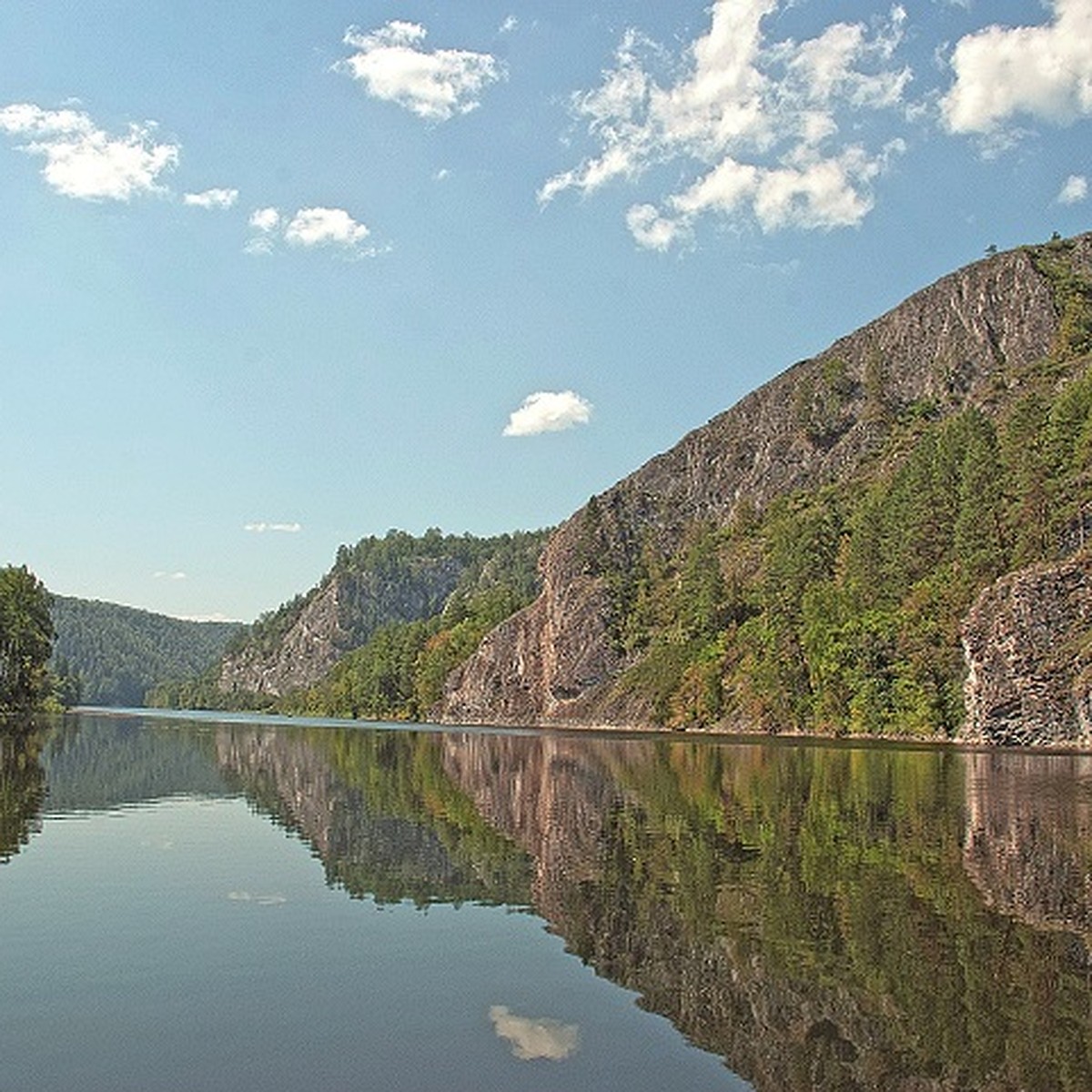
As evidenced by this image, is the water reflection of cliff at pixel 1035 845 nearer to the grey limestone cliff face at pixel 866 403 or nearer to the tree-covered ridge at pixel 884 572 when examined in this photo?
the tree-covered ridge at pixel 884 572

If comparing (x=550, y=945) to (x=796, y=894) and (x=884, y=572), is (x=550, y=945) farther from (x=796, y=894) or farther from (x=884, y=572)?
(x=884, y=572)

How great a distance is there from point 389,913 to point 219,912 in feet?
12.3

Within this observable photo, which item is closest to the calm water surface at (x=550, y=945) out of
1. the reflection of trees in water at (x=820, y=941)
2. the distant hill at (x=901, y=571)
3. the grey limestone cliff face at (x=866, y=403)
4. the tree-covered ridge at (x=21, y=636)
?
the reflection of trees in water at (x=820, y=941)

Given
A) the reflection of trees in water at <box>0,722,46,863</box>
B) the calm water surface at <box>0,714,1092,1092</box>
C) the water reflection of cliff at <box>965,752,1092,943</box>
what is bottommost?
the reflection of trees in water at <box>0,722,46,863</box>

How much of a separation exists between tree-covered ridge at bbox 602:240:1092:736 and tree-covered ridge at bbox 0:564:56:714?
265ft

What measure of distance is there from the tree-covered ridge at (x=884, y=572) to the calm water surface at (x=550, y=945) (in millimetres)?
71282

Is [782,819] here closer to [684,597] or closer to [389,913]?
[389,913]

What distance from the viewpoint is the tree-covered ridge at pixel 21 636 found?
447ft

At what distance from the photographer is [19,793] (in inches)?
1981

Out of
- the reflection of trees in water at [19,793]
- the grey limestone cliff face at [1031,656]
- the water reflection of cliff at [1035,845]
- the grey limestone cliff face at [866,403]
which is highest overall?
the grey limestone cliff face at [866,403]

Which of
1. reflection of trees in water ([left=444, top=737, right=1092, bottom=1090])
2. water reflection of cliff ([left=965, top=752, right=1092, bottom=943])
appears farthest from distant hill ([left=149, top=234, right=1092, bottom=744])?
reflection of trees in water ([left=444, top=737, right=1092, bottom=1090])

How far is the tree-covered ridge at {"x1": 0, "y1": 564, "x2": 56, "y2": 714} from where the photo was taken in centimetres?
13634

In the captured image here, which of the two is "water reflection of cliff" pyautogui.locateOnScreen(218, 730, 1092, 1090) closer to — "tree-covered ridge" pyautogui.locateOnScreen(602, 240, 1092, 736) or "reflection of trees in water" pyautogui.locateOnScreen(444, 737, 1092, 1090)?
"reflection of trees in water" pyautogui.locateOnScreen(444, 737, 1092, 1090)

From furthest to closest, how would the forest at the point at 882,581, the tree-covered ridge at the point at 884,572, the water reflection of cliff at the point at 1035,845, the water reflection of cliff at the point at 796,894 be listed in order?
1. the tree-covered ridge at the point at 884,572
2. the forest at the point at 882,581
3. the water reflection of cliff at the point at 1035,845
4. the water reflection of cliff at the point at 796,894
